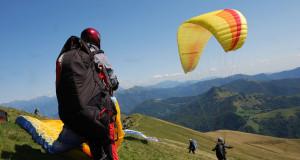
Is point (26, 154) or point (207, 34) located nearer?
point (26, 154)

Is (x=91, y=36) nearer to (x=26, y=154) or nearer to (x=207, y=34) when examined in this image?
(x=26, y=154)

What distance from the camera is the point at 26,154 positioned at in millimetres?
10102

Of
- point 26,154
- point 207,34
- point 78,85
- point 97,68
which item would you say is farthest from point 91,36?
point 207,34

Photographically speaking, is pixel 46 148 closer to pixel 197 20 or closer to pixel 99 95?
pixel 99 95

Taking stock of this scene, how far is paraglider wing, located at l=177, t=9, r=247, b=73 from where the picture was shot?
20.6 m

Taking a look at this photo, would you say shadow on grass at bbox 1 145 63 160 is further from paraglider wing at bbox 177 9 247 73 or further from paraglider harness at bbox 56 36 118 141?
paraglider wing at bbox 177 9 247 73

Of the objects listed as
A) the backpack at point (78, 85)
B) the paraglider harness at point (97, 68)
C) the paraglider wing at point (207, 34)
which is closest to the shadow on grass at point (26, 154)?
the backpack at point (78, 85)

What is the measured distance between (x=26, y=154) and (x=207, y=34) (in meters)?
17.9

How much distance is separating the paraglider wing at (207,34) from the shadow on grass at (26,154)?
13.4 m

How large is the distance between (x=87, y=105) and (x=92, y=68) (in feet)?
3.09

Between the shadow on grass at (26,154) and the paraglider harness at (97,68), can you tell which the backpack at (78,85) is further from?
the shadow on grass at (26,154)

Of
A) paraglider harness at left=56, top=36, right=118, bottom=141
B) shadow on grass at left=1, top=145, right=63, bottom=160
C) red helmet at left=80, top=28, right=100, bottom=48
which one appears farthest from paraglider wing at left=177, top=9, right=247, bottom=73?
paraglider harness at left=56, top=36, right=118, bottom=141

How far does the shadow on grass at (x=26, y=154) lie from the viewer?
940 centimetres

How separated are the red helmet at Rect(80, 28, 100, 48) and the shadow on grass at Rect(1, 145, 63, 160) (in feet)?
14.0
